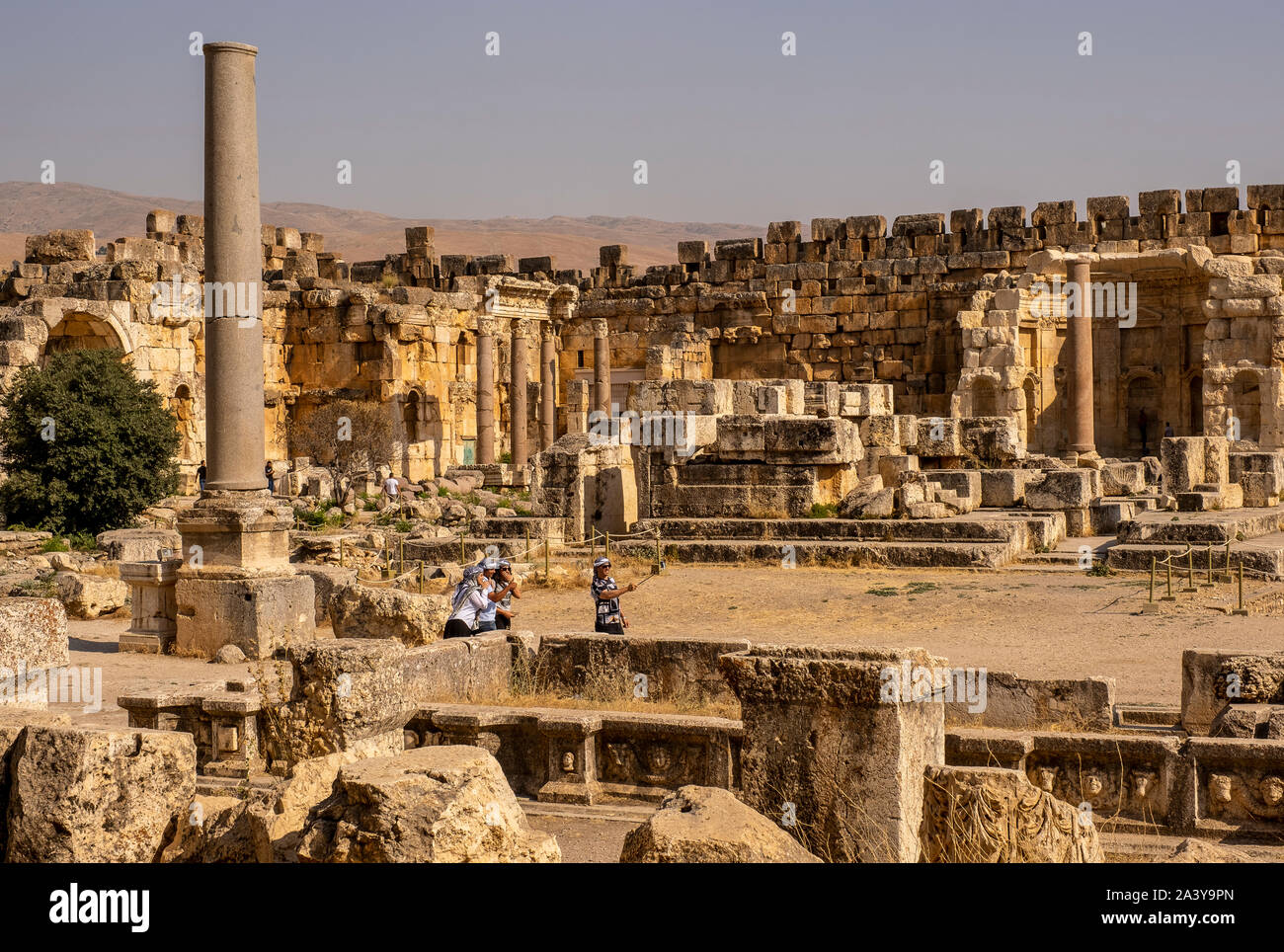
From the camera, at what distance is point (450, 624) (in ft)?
30.1

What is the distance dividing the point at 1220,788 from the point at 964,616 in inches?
228

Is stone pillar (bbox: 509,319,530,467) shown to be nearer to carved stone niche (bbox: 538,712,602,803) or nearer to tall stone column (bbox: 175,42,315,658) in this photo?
tall stone column (bbox: 175,42,315,658)

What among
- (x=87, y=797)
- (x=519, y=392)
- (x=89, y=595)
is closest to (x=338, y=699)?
(x=87, y=797)

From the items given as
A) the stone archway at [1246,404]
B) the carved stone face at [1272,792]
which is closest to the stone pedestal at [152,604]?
the carved stone face at [1272,792]

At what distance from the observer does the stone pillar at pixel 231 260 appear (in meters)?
10.4

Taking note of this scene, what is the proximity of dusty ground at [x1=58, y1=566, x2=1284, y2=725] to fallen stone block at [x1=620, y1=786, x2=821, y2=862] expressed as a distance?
4356 millimetres

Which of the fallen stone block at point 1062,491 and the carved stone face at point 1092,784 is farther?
the fallen stone block at point 1062,491

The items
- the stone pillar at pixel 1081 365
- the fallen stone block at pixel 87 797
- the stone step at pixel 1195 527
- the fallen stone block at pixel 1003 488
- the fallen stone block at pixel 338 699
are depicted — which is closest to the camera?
the fallen stone block at pixel 87 797

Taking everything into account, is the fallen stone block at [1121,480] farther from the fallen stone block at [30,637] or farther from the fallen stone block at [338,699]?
the fallen stone block at [30,637]

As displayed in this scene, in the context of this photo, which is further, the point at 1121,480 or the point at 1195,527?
A: the point at 1121,480

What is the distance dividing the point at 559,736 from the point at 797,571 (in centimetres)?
805

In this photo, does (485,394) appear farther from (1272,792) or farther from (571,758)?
(1272,792)

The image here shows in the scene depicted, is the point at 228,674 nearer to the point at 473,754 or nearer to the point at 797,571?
the point at 473,754

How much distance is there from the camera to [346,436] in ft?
86.9
